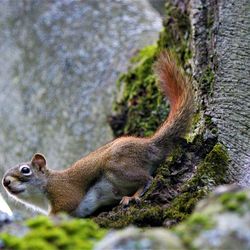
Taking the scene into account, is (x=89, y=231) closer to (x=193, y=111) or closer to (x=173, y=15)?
(x=193, y=111)

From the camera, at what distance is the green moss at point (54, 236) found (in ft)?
3.86

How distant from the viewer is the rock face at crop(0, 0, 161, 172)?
152 inches

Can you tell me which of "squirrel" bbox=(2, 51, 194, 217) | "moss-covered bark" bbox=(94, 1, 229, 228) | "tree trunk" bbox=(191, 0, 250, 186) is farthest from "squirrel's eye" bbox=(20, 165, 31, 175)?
"tree trunk" bbox=(191, 0, 250, 186)

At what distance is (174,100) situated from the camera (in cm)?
298

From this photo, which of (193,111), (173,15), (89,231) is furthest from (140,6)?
(89,231)

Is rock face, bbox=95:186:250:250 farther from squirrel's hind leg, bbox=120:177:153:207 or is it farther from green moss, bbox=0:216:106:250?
squirrel's hind leg, bbox=120:177:153:207

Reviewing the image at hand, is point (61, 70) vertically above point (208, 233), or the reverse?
point (208, 233)

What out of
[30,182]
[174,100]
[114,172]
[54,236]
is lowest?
[30,182]

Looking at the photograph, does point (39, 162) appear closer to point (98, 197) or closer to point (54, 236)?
point (98, 197)

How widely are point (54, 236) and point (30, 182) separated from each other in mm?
2027

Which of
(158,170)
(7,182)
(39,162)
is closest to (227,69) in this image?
(158,170)

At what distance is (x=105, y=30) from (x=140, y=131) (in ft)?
2.62

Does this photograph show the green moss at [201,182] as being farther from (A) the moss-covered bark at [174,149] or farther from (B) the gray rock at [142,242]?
(B) the gray rock at [142,242]

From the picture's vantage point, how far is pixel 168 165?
263 cm
